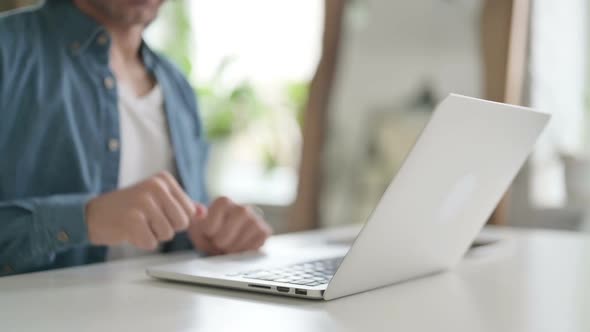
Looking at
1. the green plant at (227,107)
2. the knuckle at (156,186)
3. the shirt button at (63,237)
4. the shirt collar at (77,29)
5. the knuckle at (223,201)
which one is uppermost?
the shirt collar at (77,29)

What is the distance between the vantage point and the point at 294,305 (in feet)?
2.23

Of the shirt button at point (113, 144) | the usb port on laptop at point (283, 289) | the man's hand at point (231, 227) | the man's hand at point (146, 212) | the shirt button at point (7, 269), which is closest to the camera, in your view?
the usb port on laptop at point (283, 289)

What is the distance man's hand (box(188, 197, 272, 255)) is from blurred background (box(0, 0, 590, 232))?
1.05 m

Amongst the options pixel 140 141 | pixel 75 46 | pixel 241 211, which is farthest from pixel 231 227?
pixel 75 46

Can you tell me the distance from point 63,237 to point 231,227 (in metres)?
0.27

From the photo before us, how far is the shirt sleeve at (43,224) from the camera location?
90cm

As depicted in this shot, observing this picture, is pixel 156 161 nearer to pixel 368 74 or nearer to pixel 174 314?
pixel 174 314

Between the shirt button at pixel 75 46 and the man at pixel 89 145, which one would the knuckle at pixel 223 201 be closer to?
the man at pixel 89 145

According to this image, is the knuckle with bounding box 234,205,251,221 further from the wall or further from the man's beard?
the wall

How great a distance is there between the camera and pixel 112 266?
98cm

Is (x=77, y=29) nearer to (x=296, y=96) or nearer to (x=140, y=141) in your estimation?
(x=140, y=141)

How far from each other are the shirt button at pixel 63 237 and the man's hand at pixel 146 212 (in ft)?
0.18

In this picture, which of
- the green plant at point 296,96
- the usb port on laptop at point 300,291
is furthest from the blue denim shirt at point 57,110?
the green plant at point 296,96

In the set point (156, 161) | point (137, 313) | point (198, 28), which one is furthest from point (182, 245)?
point (198, 28)
